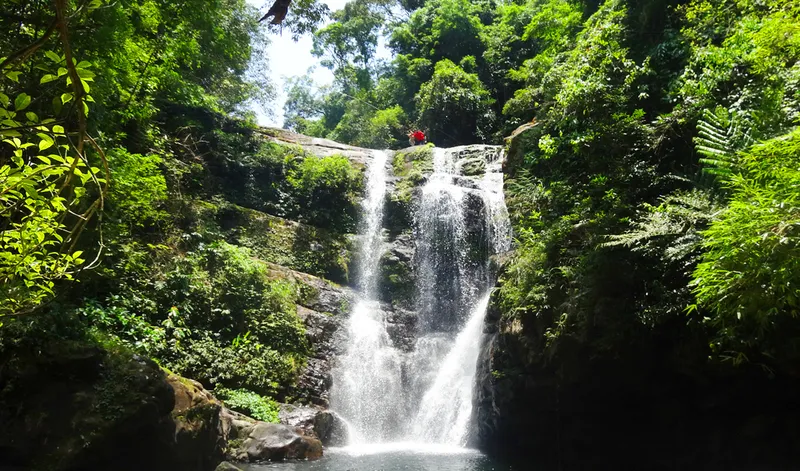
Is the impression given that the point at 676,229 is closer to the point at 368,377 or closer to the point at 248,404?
the point at 248,404

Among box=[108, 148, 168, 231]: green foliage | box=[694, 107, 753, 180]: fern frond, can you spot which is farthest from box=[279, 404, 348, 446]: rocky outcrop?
box=[694, 107, 753, 180]: fern frond

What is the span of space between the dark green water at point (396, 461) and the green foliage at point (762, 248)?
4778 millimetres

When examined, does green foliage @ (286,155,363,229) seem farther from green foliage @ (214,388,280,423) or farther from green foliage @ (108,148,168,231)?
green foliage @ (214,388,280,423)

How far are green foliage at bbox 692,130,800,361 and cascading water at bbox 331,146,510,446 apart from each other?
6781mm

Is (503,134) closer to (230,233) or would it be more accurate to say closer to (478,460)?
(230,233)

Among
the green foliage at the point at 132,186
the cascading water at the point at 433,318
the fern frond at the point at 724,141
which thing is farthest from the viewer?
the cascading water at the point at 433,318

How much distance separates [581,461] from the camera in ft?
26.0

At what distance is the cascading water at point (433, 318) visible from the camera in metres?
10.9

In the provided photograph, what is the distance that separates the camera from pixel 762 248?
3.89m

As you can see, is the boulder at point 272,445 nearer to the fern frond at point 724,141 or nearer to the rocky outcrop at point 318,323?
the rocky outcrop at point 318,323

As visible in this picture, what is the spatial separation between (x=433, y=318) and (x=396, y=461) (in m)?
5.91

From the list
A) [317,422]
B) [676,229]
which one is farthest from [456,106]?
[676,229]

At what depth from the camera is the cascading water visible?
1088 centimetres

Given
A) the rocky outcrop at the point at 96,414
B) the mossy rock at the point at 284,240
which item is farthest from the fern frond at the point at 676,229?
the mossy rock at the point at 284,240
